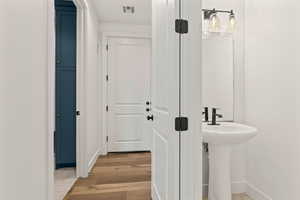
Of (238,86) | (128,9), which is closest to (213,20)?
(238,86)

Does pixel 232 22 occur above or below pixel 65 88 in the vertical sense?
above

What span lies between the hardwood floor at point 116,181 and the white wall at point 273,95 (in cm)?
133

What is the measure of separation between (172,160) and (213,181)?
2.96ft

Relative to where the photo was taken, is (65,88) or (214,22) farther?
(65,88)

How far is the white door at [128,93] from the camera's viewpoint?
407 centimetres

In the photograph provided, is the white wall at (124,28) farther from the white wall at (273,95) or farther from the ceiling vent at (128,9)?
the white wall at (273,95)

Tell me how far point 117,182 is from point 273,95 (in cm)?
218

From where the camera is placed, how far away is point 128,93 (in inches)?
162

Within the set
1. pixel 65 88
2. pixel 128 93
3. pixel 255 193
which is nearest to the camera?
pixel 255 193

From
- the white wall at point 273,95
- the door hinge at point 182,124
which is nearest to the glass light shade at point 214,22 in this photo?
the white wall at point 273,95

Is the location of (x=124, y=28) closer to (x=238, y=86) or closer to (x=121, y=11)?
(x=121, y=11)

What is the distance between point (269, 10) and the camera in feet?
6.63

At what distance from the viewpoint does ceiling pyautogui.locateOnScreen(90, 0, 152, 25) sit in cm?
309
